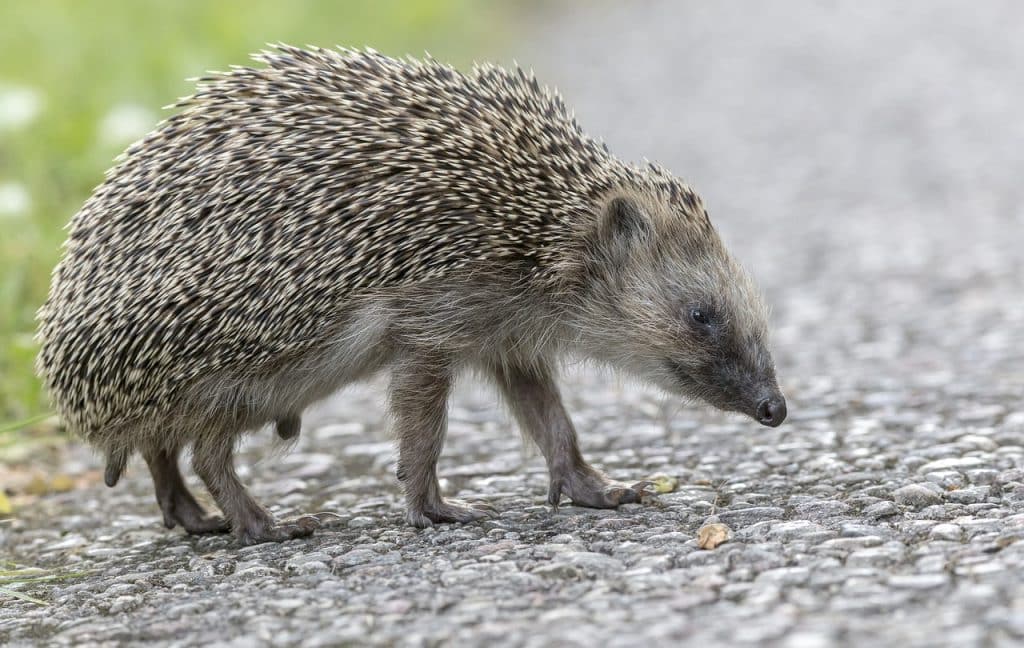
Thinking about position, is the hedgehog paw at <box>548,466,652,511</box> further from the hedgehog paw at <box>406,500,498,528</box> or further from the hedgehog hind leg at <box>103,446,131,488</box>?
the hedgehog hind leg at <box>103,446,131,488</box>

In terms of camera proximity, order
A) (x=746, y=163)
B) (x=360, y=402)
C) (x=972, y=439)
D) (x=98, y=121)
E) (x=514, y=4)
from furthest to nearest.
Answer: (x=514, y=4) < (x=746, y=163) < (x=98, y=121) < (x=360, y=402) < (x=972, y=439)

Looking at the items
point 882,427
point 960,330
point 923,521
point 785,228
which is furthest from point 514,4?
point 923,521

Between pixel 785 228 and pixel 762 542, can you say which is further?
pixel 785 228

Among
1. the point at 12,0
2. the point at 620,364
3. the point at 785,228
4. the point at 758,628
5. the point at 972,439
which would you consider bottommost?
the point at 758,628

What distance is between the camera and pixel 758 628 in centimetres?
407

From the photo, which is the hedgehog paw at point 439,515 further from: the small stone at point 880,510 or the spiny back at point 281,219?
the small stone at point 880,510

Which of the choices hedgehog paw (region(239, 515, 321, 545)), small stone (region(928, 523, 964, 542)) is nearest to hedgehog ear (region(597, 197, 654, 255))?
hedgehog paw (region(239, 515, 321, 545))

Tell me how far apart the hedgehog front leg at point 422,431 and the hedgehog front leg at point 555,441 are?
39cm

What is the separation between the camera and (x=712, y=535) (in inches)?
205

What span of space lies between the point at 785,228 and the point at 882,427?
5.96 meters

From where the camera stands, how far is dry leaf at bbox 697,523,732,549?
5.10 meters

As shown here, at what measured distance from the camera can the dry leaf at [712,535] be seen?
16.7 feet

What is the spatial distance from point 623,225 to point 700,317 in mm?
539

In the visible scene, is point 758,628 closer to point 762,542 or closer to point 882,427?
point 762,542
